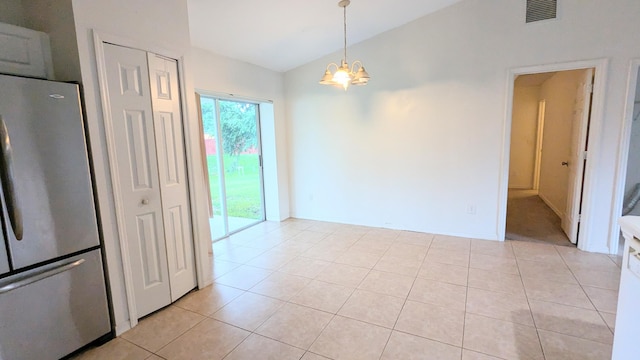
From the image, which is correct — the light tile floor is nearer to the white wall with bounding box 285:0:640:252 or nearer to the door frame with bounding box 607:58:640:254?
the door frame with bounding box 607:58:640:254

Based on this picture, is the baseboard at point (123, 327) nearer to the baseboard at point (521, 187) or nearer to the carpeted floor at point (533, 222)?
the carpeted floor at point (533, 222)

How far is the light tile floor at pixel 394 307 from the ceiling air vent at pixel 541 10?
2667 millimetres

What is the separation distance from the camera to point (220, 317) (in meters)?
2.36

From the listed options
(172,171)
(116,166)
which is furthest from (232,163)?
(116,166)

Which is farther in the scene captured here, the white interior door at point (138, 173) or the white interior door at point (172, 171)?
the white interior door at point (172, 171)

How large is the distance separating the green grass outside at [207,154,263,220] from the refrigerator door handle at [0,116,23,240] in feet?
7.55

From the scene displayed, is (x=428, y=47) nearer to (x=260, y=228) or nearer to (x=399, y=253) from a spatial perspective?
(x=399, y=253)

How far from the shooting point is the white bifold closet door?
6.98ft

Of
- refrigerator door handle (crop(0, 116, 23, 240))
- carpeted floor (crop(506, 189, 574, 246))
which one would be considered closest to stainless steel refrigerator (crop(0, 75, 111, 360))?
refrigerator door handle (crop(0, 116, 23, 240))

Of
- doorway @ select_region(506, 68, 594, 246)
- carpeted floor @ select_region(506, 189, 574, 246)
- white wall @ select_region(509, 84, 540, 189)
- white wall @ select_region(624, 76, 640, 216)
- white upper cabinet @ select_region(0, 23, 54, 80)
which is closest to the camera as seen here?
white upper cabinet @ select_region(0, 23, 54, 80)

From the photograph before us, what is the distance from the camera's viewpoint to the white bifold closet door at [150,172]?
2127mm

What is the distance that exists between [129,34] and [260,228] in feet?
10.6

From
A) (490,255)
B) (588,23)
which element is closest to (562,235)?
(490,255)

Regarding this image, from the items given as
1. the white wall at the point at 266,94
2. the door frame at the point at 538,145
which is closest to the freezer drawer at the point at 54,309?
the white wall at the point at 266,94
